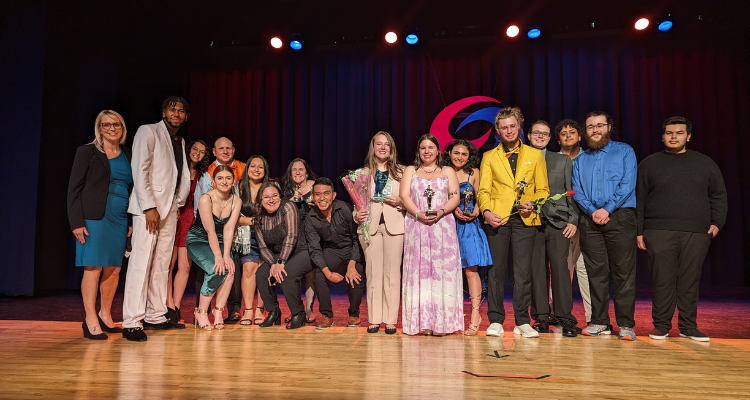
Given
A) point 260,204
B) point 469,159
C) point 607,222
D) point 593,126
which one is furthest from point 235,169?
point 607,222

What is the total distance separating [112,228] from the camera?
11.0 ft

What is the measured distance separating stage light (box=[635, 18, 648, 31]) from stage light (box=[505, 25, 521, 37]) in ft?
5.29

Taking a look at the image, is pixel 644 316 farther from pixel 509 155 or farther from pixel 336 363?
pixel 336 363

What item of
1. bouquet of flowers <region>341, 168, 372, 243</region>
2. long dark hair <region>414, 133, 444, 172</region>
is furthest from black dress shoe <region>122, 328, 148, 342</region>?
long dark hair <region>414, 133, 444, 172</region>

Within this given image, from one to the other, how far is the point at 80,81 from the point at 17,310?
→ 10.4 feet

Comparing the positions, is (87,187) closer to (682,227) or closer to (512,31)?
(682,227)

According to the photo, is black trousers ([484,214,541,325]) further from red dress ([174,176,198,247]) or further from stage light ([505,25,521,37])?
stage light ([505,25,521,37])

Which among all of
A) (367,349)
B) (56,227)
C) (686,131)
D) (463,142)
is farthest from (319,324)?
(56,227)

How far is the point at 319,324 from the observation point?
375cm

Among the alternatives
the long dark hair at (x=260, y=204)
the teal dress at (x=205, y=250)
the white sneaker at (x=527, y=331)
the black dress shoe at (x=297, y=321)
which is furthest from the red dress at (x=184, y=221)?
the white sneaker at (x=527, y=331)

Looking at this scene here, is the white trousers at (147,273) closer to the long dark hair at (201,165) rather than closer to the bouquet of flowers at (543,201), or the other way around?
the long dark hair at (201,165)

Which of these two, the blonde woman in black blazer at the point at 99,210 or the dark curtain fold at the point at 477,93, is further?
the dark curtain fold at the point at 477,93

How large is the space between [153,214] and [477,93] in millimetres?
5546

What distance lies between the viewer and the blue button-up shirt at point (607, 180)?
3436 mm
